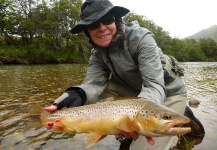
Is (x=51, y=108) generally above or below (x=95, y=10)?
below

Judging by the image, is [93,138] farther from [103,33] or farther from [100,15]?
[100,15]

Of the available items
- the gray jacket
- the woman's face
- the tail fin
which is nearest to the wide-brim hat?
the woman's face

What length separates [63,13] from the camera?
1512 inches

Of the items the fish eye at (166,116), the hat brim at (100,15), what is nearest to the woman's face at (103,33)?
the hat brim at (100,15)

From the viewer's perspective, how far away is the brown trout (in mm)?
1990

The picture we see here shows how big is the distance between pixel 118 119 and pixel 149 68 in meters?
0.76

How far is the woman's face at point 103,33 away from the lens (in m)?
2.87

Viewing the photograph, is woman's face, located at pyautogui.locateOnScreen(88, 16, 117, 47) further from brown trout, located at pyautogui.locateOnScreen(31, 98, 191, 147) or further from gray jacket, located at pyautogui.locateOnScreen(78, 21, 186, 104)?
brown trout, located at pyautogui.locateOnScreen(31, 98, 191, 147)

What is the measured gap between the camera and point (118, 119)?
2260 mm

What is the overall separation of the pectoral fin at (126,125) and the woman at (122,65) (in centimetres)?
39

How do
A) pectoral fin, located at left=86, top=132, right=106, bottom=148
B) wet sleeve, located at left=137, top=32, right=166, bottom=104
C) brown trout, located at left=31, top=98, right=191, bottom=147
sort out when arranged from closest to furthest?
brown trout, located at left=31, top=98, right=191, bottom=147 → pectoral fin, located at left=86, top=132, right=106, bottom=148 → wet sleeve, located at left=137, top=32, right=166, bottom=104

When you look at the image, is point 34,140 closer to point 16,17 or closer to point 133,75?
point 133,75

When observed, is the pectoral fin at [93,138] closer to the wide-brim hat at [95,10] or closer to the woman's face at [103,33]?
the woman's face at [103,33]

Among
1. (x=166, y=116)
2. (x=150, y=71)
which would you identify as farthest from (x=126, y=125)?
(x=150, y=71)
